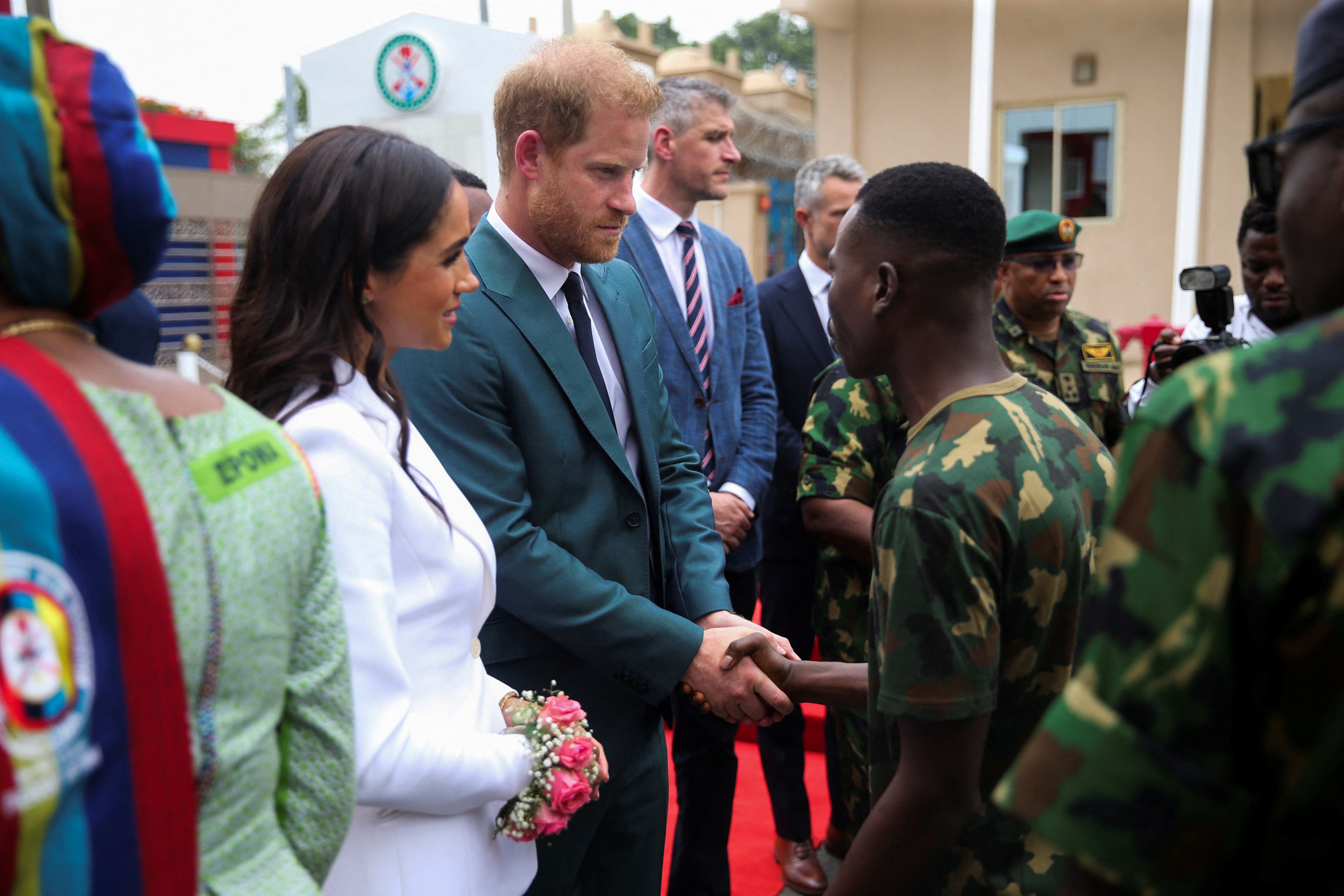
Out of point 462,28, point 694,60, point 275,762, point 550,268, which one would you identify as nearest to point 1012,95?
point 462,28

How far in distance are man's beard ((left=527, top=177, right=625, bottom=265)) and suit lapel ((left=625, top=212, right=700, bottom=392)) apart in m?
1.24

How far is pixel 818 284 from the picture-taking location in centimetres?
436

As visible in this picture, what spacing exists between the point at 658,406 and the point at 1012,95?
10.1 metres

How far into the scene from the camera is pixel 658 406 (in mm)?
2715

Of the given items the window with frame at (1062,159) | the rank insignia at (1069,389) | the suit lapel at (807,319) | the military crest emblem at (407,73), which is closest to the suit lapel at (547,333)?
the suit lapel at (807,319)

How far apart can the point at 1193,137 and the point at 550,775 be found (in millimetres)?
10609

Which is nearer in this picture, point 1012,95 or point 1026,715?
point 1026,715

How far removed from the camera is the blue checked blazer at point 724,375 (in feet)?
12.3

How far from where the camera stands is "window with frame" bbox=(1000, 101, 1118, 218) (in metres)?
11.0

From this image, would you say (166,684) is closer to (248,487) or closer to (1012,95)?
(248,487)

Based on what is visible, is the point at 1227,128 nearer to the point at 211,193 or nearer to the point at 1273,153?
the point at 1273,153

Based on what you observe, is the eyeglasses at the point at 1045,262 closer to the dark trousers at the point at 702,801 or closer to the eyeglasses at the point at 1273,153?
the dark trousers at the point at 702,801

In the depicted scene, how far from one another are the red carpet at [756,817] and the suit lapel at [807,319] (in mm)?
1644

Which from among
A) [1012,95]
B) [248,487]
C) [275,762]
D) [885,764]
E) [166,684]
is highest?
[1012,95]
